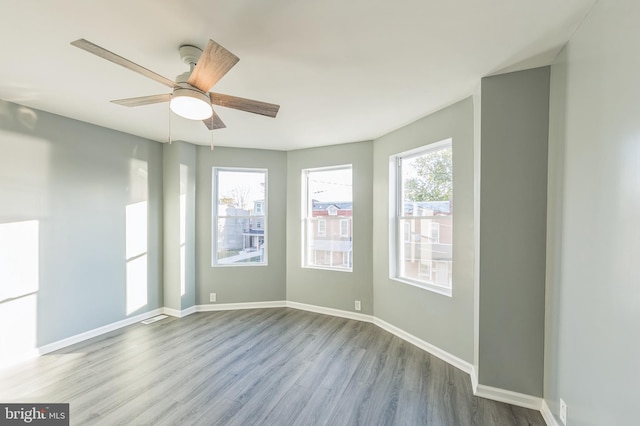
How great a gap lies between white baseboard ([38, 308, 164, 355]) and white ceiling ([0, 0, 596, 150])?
2.52 metres

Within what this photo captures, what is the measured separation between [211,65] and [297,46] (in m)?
0.58

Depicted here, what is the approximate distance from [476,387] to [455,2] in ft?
8.83

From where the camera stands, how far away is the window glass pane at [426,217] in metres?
2.88

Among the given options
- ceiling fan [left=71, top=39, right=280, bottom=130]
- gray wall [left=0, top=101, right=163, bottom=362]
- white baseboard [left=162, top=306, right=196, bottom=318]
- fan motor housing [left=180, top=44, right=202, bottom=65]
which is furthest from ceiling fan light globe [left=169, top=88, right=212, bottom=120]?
white baseboard [left=162, top=306, right=196, bottom=318]

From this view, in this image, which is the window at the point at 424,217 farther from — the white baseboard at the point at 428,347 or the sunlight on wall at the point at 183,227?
the sunlight on wall at the point at 183,227

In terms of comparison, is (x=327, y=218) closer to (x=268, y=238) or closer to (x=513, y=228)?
(x=268, y=238)

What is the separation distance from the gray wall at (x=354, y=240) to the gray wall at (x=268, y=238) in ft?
0.46

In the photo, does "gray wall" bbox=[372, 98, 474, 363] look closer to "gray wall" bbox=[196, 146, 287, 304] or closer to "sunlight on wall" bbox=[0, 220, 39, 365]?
"gray wall" bbox=[196, 146, 287, 304]

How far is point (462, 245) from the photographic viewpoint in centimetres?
260

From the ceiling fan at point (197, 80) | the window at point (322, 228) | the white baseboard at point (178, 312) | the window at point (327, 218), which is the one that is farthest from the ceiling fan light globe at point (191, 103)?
the white baseboard at point (178, 312)

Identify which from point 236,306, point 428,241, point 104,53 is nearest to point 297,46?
point 104,53

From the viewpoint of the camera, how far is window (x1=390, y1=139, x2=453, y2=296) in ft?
9.43

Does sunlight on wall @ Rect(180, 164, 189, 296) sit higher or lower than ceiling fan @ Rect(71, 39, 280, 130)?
lower

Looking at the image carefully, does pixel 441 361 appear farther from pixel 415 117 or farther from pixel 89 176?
pixel 89 176
